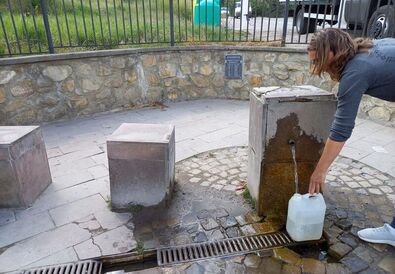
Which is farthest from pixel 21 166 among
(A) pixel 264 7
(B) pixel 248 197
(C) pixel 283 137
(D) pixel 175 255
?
(A) pixel 264 7

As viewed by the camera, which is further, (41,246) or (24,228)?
(24,228)

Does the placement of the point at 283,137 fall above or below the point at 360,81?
below

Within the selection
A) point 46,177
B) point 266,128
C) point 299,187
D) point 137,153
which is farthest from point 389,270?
point 46,177

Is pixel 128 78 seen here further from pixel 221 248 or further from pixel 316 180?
pixel 316 180

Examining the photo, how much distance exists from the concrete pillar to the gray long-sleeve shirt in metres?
0.46

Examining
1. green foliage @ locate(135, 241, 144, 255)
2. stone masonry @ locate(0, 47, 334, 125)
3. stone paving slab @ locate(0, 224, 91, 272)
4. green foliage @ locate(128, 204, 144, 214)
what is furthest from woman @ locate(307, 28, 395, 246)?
stone masonry @ locate(0, 47, 334, 125)

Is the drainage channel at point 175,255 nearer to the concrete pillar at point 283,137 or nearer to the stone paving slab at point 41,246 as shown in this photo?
the stone paving slab at point 41,246

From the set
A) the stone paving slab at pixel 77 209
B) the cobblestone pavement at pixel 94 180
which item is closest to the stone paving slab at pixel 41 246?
the cobblestone pavement at pixel 94 180

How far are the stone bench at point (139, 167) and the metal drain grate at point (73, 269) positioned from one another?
65cm

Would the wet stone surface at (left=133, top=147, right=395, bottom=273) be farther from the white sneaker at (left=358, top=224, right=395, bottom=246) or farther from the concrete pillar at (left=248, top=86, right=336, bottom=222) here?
the concrete pillar at (left=248, top=86, right=336, bottom=222)

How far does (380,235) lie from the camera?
251 cm

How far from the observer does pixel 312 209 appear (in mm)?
2396

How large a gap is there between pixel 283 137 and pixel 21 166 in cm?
236

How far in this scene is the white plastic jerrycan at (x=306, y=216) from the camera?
2393mm
